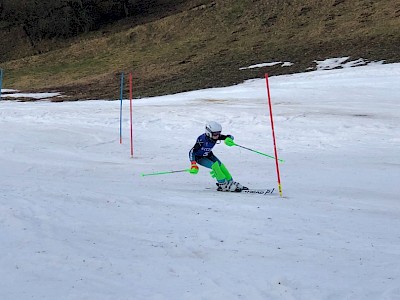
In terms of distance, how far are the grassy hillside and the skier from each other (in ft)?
68.4

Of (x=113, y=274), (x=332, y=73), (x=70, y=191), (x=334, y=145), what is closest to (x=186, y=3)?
(x=332, y=73)

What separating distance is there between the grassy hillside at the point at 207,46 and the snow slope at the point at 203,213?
44.5 feet

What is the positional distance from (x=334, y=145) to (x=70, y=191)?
8.58 metres

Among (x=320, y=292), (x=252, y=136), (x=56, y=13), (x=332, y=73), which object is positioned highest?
(x=56, y=13)

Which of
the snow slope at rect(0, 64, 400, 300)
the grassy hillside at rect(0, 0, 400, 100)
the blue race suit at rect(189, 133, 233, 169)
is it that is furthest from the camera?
the grassy hillside at rect(0, 0, 400, 100)

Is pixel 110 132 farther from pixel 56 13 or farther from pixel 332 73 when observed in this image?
pixel 56 13

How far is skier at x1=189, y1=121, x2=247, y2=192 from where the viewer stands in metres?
11.0

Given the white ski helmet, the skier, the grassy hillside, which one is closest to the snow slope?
the skier

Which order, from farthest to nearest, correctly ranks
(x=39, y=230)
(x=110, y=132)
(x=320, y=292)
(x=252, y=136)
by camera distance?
1. (x=110, y=132)
2. (x=252, y=136)
3. (x=39, y=230)
4. (x=320, y=292)

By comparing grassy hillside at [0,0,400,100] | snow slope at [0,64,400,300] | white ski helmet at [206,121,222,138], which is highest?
grassy hillside at [0,0,400,100]

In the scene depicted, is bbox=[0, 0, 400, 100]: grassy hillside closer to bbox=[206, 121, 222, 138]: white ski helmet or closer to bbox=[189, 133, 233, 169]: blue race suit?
bbox=[189, 133, 233, 169]: blue race suit

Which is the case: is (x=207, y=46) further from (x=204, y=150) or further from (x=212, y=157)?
(x=204, y=150)

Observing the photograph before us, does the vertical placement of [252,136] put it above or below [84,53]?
below

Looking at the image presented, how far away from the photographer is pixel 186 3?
61.3m
